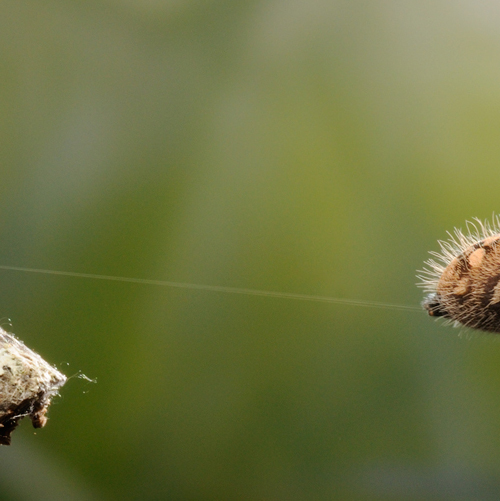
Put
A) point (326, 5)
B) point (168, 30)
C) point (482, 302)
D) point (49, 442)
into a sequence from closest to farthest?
point (482, 302) → point (49, 442) → point (168, 30) → point (326, 5)

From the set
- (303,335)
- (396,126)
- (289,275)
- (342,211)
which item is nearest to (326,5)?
(396,126)

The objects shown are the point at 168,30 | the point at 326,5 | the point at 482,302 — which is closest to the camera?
the point at 482,302

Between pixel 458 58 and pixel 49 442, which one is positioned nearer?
pixel 49 442

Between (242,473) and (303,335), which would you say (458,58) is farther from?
(242,473)

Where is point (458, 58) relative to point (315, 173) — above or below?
above

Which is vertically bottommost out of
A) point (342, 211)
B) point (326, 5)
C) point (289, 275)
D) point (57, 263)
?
point (57, 263)

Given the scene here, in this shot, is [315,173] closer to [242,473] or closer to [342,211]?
[342,211]

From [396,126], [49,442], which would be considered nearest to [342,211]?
[396,126]
